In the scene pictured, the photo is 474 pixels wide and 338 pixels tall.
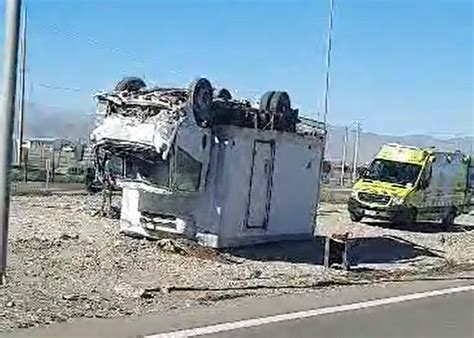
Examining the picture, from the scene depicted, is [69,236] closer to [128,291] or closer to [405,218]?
[128,291]

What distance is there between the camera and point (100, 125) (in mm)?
19547

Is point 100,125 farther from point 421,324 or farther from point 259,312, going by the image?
point 421,324

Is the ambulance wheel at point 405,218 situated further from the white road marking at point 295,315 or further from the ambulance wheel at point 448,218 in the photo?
the white road marking at point 295,315

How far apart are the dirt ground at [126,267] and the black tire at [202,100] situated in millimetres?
2644

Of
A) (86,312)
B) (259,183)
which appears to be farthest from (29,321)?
(259,183)

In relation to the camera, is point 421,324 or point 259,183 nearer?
point 421,324

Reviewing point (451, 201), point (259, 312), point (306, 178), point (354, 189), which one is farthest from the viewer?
point (451, 201)

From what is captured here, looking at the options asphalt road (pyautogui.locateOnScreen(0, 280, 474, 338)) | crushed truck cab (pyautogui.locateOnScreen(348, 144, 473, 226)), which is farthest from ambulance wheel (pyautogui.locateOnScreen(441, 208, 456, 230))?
asphalt road (pyautogui.locateOnScreen(0, 280, 474, 338))

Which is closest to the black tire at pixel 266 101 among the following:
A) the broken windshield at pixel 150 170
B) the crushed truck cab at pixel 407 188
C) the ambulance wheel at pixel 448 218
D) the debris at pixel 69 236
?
the broken windshield at pixel 150 170

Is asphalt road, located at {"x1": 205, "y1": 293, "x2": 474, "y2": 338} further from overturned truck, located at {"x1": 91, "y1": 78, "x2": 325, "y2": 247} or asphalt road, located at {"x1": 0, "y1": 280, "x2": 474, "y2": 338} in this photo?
overturned truck, located at {"x1": 91, "y1": 78, "x2": 325, "y2": 247}

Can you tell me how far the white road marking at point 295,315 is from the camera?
11066 mm

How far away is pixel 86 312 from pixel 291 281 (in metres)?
5.81

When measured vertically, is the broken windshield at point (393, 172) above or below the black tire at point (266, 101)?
below

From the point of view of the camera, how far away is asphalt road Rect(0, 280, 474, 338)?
11.1m
